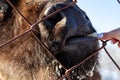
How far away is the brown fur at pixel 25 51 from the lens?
3219 mm

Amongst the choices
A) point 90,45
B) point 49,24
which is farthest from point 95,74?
point 49,24

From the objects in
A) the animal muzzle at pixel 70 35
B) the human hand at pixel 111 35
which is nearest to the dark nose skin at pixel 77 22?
the animal muzzle at pixel 70 35

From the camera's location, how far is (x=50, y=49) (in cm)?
315

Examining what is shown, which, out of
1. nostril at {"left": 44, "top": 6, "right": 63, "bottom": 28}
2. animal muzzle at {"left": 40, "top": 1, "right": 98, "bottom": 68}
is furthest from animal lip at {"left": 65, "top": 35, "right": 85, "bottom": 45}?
nostril at {"left": 44, "top": 6, "right": 63, "bottom": 28}

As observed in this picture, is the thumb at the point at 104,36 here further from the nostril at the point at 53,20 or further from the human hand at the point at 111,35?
the nostril at the point at 53,20

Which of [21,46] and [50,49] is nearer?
[50,49]

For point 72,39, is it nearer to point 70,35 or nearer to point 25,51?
point 70,35

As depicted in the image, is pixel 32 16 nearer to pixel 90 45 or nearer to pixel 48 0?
pixel 48 0

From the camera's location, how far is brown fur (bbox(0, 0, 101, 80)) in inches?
127

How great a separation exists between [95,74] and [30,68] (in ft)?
1.84

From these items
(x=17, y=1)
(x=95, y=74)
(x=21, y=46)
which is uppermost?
(x=17, y=1)

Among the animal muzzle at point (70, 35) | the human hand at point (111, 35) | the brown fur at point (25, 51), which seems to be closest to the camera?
the animal muzzle at point (70, 35)

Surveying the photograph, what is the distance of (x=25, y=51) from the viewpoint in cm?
334

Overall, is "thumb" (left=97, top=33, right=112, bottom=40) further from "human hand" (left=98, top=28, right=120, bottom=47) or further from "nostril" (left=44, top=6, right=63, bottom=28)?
"nostril" (left=44, top=6, right=63, bottom=28)
